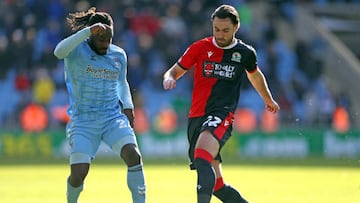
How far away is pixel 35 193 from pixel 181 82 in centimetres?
1405

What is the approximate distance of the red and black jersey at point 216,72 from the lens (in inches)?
427

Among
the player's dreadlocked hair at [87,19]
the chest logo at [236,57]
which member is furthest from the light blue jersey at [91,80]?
the chest logo at [236,57]

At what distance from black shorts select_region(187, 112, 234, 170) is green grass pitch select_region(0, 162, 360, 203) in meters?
3.31

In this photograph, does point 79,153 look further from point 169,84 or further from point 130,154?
point 169,84

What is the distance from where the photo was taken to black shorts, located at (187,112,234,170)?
10.7 m

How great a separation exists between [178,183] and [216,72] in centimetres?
756

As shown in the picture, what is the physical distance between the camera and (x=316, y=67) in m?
31.3

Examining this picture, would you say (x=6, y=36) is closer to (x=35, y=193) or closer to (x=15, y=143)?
(x=15, y=143)

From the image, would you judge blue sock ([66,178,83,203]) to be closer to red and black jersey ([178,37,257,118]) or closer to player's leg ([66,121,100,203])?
player's leg ([66,121,100,203])

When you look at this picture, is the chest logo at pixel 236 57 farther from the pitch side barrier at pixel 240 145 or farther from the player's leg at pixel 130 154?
the pitch side barrier at pixel 240 145

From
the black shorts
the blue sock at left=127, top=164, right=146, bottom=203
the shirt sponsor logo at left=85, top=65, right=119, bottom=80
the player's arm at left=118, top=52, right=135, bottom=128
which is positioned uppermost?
the shirt sponsor logo at left=85, top=65, right=119, bottom=80

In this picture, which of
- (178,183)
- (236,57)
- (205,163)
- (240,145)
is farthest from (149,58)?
(205,163)

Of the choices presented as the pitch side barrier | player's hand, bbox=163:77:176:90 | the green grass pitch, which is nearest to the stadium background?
the pitch side barrier

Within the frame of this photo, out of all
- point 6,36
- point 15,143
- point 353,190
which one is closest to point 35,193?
point 353,190
